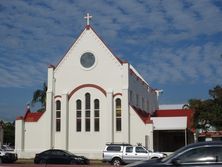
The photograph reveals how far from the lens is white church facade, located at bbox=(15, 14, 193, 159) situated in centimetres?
4919

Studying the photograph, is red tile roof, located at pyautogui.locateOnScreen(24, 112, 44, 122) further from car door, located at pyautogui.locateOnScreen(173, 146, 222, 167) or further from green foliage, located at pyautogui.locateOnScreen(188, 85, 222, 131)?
car door, located at pyautogui.locateOnScreen(173, 146, 222, 167)

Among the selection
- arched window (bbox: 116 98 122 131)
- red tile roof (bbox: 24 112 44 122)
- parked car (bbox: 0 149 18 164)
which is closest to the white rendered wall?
arched window (bbox: 116 98 122 131)

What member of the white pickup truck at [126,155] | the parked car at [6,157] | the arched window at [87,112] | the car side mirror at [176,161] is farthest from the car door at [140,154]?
the car side mirror at [176,161]

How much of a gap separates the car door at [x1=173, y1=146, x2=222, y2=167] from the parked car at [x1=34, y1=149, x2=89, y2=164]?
24.5 meters

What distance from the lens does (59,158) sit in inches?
1496

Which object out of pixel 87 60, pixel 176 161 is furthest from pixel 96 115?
pixel 176 161

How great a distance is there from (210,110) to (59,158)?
15261 mm

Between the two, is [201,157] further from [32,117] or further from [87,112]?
[32,117]

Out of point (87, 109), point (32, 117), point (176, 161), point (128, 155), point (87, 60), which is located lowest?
point (128, 155)

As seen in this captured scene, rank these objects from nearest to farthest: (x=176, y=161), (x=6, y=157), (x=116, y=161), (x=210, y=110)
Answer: (x=176, y=161) < (x=116, y=161) < (x=6, y=157) < (x=210, y=110)

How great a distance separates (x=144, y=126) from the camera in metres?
48.5

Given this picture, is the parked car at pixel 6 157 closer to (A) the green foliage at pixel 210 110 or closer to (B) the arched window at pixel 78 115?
(B) the arched window at pixel 78 115

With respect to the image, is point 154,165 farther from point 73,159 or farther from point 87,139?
point 87,139

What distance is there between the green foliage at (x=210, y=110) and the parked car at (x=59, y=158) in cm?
1299
